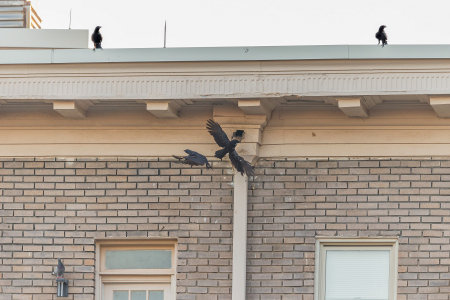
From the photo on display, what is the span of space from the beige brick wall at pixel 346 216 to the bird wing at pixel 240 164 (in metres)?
0.36

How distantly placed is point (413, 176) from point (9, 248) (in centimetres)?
408

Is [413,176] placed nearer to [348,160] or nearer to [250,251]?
[348,160]

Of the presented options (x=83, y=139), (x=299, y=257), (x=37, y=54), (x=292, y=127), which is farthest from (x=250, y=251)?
(x=37, y=54)

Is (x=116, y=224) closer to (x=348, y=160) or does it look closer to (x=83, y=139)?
(x=83, y=139)

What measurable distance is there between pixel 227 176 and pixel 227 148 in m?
0.46

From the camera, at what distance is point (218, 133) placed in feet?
36.0

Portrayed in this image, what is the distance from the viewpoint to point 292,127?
37.5ft

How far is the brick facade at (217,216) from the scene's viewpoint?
11.2 metres

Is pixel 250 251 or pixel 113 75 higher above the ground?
pixel 113 75

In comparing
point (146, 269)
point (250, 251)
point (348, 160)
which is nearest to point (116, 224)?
point (146, 269)

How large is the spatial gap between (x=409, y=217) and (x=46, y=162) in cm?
368

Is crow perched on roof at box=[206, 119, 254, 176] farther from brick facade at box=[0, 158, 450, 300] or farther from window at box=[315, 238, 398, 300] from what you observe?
window at box=[315, 238, 398, 300]

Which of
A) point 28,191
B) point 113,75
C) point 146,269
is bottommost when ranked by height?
point 146,269

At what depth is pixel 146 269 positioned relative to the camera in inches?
450
